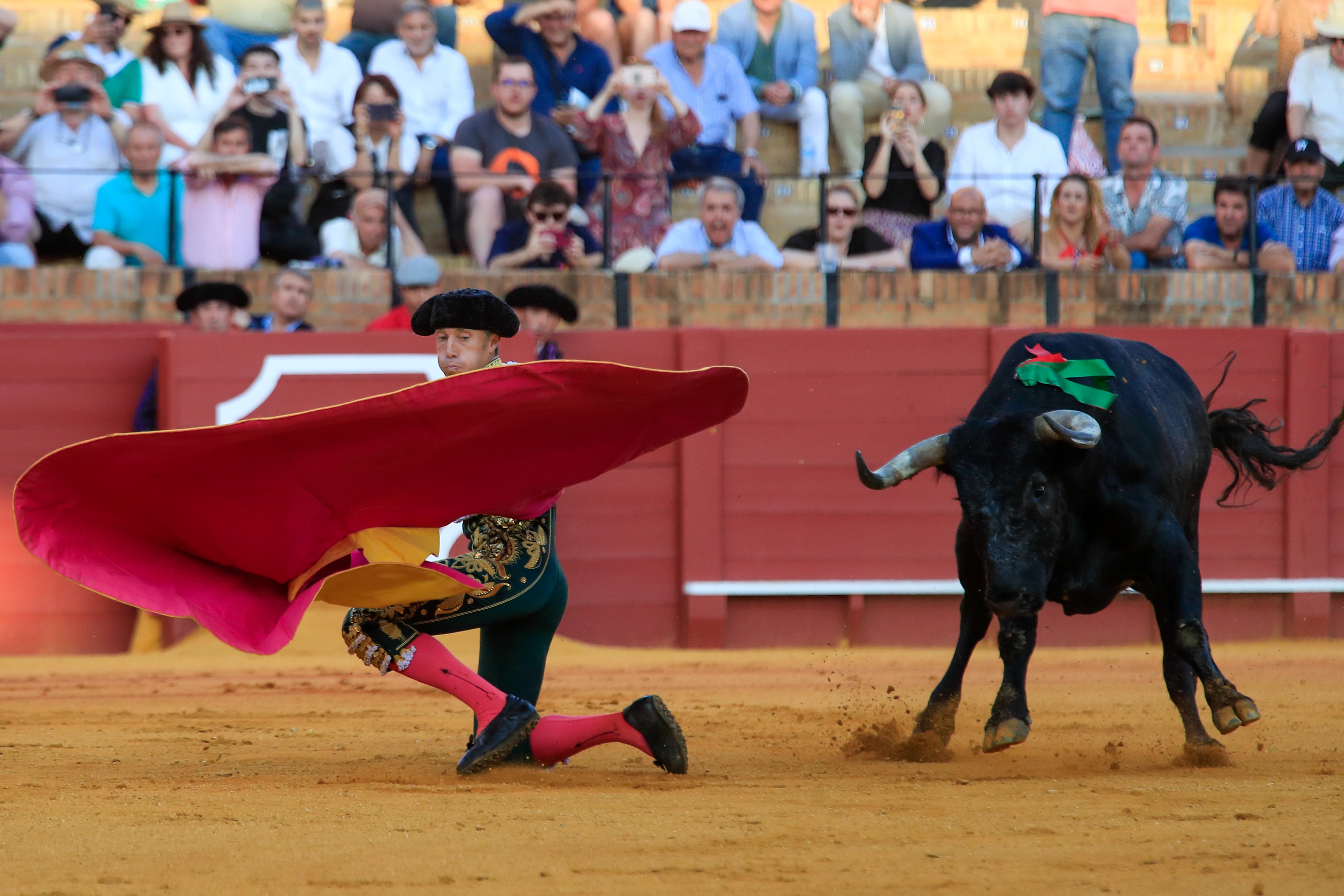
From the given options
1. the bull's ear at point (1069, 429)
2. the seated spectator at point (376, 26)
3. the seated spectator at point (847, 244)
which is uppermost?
the seated spectator at point (376, 26)

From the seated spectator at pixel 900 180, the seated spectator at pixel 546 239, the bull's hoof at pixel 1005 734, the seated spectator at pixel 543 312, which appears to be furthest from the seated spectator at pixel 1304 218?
the bull's hoof at pixel 1005 734

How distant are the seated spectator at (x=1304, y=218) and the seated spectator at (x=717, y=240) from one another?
2.83m

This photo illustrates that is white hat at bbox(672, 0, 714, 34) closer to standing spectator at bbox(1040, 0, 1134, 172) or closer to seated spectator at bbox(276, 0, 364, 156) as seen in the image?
seated spectator at bbox(276, 0, 364, 156)

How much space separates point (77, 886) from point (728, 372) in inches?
76.7

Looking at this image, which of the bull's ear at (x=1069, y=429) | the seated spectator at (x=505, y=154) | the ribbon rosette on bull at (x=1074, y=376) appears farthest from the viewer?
the seated spectator at (x=505, y=154)

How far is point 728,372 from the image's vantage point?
4020 millimetres

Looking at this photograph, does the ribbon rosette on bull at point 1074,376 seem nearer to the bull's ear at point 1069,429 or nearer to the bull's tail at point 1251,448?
the bull's ear at point 1069,429

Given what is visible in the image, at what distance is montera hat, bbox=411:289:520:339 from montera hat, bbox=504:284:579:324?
3.20 meters

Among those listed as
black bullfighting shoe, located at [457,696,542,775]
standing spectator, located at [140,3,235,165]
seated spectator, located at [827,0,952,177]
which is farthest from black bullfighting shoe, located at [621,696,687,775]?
standing spectator, located at [140,3,235,165]

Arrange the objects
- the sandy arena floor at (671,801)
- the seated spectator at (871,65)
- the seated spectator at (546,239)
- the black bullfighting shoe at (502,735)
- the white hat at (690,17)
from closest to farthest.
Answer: the sandy arena floor at (671,801) → the black bullfighting shoe at (502,735) → the seated spectator at (546,239) → the white hat at (690,17) → the seated spectator at (871,65)

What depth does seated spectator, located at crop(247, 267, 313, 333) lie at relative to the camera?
8.02m

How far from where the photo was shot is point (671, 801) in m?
3.72

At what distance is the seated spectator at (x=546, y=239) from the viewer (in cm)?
847

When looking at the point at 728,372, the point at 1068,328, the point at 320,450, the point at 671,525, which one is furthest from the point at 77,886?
the point at 1068,328
